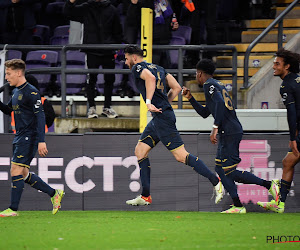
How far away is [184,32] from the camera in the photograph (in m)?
16.0

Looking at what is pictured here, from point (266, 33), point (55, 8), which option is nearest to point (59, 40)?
point (55, 8)

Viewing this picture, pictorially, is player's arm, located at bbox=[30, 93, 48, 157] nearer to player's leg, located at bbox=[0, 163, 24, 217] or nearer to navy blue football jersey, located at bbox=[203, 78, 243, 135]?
player's leg, located at bbox=[0, 163, 24, 217]

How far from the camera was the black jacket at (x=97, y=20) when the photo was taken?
46.9 feet

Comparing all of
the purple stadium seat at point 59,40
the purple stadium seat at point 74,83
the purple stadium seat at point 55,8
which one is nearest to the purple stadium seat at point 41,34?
the purple stadium seat at point 59,40

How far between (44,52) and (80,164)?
479cm

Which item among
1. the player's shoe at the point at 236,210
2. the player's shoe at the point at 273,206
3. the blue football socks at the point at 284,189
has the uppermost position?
the blue football socks at the point at 284,189

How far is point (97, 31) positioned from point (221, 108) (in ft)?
15.2

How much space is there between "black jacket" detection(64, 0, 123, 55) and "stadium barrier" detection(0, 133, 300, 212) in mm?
2954

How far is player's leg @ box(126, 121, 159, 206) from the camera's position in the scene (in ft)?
35.4

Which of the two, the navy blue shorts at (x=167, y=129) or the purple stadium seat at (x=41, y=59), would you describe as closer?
the navy blue shorts at (x=167, y=129)

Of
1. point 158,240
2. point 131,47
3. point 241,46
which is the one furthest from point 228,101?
point 241,46

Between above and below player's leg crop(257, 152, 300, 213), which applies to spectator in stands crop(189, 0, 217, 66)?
above

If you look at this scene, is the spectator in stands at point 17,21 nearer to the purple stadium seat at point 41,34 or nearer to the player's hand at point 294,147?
the purple stadium seat at point 41,34

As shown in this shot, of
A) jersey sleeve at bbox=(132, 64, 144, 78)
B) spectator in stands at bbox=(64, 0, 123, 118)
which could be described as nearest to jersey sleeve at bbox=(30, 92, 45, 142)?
jersey sleeve at bbox=(132, 64, 144, 78)
